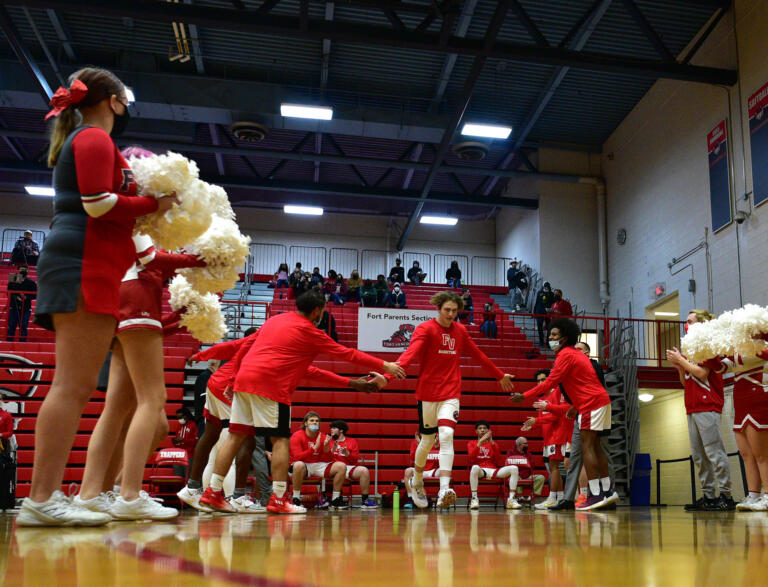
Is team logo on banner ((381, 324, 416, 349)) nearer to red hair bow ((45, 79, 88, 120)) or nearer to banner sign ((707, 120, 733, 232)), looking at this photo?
banner sign ((707, 120, 733, 232))

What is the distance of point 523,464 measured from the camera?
10906 millimetres

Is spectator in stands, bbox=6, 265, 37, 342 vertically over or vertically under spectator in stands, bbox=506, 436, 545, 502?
over

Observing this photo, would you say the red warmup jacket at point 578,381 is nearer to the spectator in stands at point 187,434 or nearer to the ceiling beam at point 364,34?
the spectator in stands at point 187,434

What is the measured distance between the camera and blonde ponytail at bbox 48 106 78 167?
3.12m

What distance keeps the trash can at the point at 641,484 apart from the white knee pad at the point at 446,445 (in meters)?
6.83

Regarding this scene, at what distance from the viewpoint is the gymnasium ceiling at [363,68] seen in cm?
1323

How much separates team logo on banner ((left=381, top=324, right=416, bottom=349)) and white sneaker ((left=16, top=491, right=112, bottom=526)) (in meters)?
11.3

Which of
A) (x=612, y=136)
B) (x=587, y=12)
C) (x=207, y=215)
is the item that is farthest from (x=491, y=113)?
(x=207, y=215)

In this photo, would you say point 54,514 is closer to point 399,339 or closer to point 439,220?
point 399,339

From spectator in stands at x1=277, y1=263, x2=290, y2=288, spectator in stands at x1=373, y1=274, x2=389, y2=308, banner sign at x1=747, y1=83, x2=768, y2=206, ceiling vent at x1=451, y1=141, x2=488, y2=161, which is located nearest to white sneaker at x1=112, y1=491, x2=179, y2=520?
banner sign at x1=747, y1=83, x2=768, y2=206

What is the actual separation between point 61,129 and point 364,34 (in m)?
10.5

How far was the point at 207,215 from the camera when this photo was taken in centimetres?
340

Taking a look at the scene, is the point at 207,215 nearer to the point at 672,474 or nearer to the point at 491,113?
the point at 672,474

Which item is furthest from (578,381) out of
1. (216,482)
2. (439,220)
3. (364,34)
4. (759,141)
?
(439,220)
